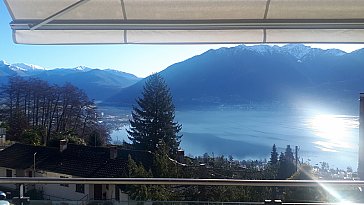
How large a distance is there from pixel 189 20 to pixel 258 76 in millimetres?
40764

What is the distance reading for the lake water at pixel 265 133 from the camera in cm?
2483

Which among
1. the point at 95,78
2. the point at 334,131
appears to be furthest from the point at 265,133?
the point at 95,78

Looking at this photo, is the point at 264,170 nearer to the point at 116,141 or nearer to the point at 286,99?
the point at 116,141

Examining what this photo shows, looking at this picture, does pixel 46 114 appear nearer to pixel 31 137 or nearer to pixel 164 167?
pixel 31 137

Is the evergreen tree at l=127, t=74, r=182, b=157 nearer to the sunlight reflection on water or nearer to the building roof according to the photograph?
the building roof

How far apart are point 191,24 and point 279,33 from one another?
1.66ft

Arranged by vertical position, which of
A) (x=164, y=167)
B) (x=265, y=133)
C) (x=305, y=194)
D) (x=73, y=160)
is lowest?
Answer: (x=164, y=167)

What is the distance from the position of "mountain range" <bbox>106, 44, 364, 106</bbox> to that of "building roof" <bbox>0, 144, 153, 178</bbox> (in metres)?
11.8

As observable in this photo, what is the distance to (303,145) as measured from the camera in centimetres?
2764

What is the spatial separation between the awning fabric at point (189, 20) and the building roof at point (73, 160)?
14494mm

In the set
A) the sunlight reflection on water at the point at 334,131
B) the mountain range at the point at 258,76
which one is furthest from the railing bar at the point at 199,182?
the mountain range at the point at 258,76

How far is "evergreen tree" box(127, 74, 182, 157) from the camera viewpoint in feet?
89.4

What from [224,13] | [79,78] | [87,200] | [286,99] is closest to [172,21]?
[224,13]

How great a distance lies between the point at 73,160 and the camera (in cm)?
1916
